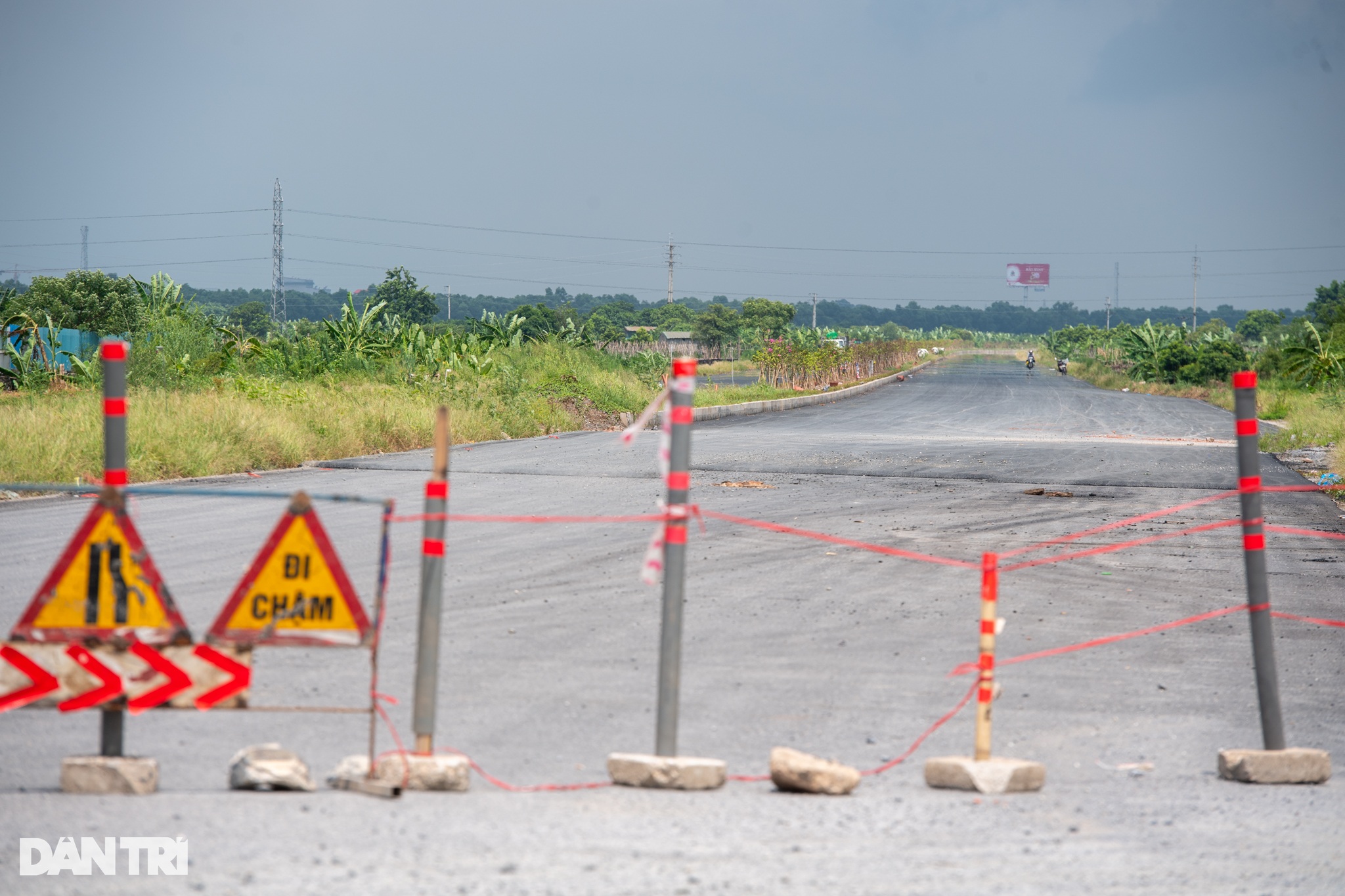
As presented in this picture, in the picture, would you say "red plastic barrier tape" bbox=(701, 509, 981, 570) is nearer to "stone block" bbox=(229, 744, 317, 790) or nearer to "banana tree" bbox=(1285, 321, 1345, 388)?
"stone block" bbox=(229, 744, 317, 790)

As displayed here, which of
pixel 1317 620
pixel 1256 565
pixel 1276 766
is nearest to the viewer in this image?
pixel 1276 766

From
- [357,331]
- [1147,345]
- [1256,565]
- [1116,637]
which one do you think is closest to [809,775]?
[1256,565]

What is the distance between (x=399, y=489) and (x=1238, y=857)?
42.5ft

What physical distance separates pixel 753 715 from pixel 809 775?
1.39 metres

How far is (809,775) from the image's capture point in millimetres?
4957

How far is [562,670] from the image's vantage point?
707 cm

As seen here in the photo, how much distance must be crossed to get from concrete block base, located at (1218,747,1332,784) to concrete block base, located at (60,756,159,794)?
4.60 m

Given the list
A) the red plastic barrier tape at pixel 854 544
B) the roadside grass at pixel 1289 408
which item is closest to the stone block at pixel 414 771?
the red plastic barrier tape at pixel 854 544

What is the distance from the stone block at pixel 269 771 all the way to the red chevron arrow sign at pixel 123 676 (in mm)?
209

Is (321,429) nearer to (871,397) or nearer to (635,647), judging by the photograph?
(635,647)

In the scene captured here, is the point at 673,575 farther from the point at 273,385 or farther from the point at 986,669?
the point at 273,385

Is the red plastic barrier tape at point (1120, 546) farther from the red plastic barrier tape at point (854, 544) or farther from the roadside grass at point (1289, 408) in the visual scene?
the roadside grass at point (1289, 408)

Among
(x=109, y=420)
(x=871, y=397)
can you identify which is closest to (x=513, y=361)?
(x=871, y=397)

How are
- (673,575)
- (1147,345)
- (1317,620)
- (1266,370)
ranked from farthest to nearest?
(1147,345) → (1266,370) → (1317,620) → (673,575)
